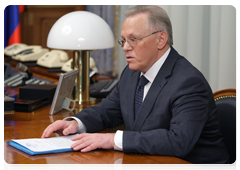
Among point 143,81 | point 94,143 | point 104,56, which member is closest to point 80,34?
point 143,81

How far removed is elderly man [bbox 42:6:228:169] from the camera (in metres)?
1.38

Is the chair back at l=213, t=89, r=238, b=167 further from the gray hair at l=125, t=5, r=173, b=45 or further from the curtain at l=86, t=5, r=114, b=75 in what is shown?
the curtain at l=86, t=5, r=114, b=75

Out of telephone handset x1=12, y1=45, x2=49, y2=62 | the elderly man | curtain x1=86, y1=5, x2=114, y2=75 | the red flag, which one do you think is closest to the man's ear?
the elderly man

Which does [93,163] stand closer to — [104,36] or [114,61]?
[104,36]

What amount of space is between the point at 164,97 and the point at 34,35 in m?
4.31

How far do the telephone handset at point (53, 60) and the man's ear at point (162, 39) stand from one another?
2.06 meters

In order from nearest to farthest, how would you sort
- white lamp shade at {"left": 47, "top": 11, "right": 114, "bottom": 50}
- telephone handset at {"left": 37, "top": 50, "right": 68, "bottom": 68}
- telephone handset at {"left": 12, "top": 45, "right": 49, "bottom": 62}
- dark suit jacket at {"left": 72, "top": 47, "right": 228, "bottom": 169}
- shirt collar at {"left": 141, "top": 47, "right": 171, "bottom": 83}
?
dark suit jacket at {"left": 72, "top": 47, "right": 228, "bottom": 169}
shirt collar at {"left": 141, "top": 47, "right": 171, "bottom": 83}
white lamp shade at {"left": 47, "top": 11, "right": 114, "bottom": 50}
telephone handset at {"left": 37, "top": 50, "right": 68, "bottom": 68}
telephone handset at {"left": 12, "top": 45, "right": 49, "bottom": 62}

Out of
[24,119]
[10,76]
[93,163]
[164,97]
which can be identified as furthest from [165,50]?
[10,76]

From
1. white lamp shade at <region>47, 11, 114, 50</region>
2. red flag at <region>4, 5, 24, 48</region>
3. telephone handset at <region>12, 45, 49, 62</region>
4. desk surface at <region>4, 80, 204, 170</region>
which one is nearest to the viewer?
desk surface at <region>4, 80, 204, 170</region>

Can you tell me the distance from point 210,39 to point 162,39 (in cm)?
134

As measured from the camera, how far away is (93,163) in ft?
4.14

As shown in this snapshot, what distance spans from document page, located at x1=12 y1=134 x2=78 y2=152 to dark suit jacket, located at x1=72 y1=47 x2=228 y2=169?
0.21 metres

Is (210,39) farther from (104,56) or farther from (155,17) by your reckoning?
(104,56)

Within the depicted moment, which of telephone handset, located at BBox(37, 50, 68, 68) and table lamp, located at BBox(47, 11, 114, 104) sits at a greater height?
table lamp, located at BBox(47, 11, 114, 104)
